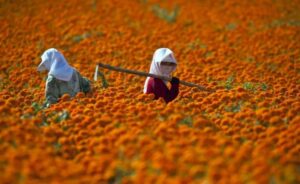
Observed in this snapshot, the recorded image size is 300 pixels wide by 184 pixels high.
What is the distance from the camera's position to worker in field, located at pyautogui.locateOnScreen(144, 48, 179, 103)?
659cm

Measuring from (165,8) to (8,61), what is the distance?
489cm

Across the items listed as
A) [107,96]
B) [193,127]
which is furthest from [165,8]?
[193,127]

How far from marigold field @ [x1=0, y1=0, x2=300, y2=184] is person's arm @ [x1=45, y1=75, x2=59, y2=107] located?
15 centimetres

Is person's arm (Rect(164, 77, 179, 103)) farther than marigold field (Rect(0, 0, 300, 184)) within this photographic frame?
Yes

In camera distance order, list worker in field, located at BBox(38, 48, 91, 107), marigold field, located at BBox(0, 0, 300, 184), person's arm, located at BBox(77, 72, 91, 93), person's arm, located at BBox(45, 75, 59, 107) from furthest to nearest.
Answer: person's arm, located at BBox(77, 72, 91, 93) < worker in field, located at BBox(38, 48, 91, 107) < person's arm, located at BBox(45, 75, 59, 107) < marigold field, located at BBox(0, 0, 300, 184)

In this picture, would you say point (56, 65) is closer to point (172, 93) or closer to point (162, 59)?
point (162, 59)

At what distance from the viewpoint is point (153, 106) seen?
18.2ft

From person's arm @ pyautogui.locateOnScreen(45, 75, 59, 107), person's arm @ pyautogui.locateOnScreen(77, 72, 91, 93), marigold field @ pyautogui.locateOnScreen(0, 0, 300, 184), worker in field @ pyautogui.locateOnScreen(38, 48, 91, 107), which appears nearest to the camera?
marigold field @ pyautogui.locateOnScreen(0, 0, 300, 184)

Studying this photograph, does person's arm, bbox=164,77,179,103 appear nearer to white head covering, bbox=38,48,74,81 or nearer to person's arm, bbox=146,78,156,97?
person's arm, bbox=146,78,156,97

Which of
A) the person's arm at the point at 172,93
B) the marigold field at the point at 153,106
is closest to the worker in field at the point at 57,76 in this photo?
the marigold field at the point at 153,106

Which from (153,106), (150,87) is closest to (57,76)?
(150,87)

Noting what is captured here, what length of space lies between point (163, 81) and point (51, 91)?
1.39 metres

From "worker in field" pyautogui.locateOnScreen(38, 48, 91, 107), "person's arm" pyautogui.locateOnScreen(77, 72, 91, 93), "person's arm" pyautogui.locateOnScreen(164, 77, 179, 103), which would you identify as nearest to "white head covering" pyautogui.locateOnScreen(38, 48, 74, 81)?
"worker in field" pyautogui.locateOnScreen(38, 48, 91, 107)

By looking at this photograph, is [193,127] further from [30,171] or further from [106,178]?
[30,171]
